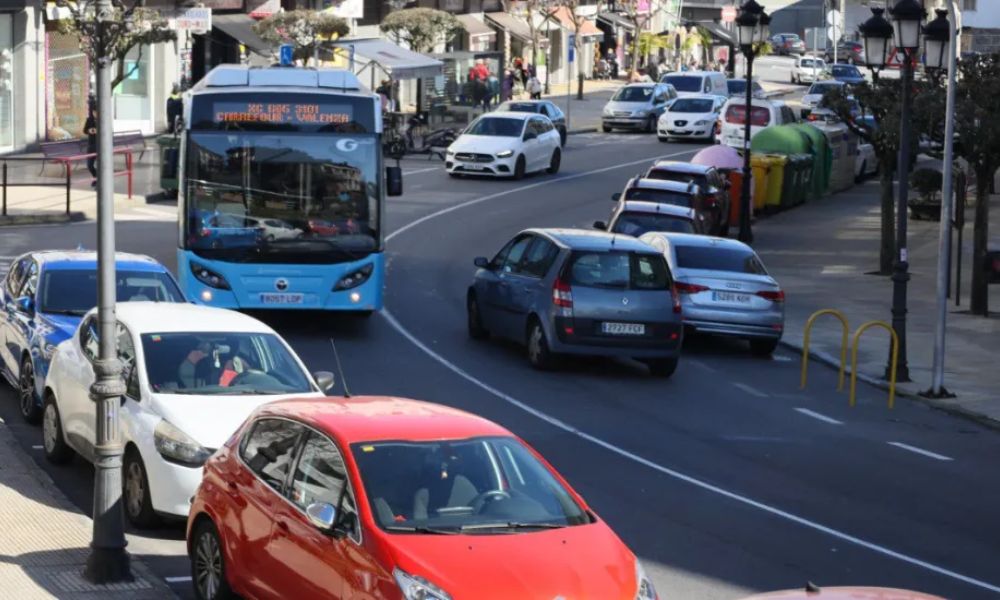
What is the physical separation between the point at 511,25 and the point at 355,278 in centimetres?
5860

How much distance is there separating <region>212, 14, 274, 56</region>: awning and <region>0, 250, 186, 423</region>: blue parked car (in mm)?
35220

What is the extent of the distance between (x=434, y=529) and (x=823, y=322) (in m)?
18.7

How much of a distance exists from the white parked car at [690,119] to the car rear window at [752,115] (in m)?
4.04

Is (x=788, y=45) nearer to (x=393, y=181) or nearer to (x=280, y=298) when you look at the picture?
(x=393, y=181)

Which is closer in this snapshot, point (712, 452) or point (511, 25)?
point (712, 452)

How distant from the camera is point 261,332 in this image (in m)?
13.9

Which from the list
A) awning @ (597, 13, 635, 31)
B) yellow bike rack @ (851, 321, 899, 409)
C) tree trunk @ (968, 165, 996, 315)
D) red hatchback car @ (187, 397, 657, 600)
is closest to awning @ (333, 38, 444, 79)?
tree trunk @ (968, 165, 996, 315)

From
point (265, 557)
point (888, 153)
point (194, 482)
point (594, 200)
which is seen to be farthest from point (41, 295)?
point (594, 200)

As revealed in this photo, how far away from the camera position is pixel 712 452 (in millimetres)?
16891

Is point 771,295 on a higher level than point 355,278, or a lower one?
lower

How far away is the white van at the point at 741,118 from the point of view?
47344 mm

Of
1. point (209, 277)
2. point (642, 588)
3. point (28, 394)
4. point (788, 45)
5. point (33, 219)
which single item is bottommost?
point (28, 394)

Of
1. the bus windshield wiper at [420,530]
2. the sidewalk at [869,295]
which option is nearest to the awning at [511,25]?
the sidewalk at [869,295]

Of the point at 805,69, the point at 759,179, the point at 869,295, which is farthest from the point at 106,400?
the point at 805,69
